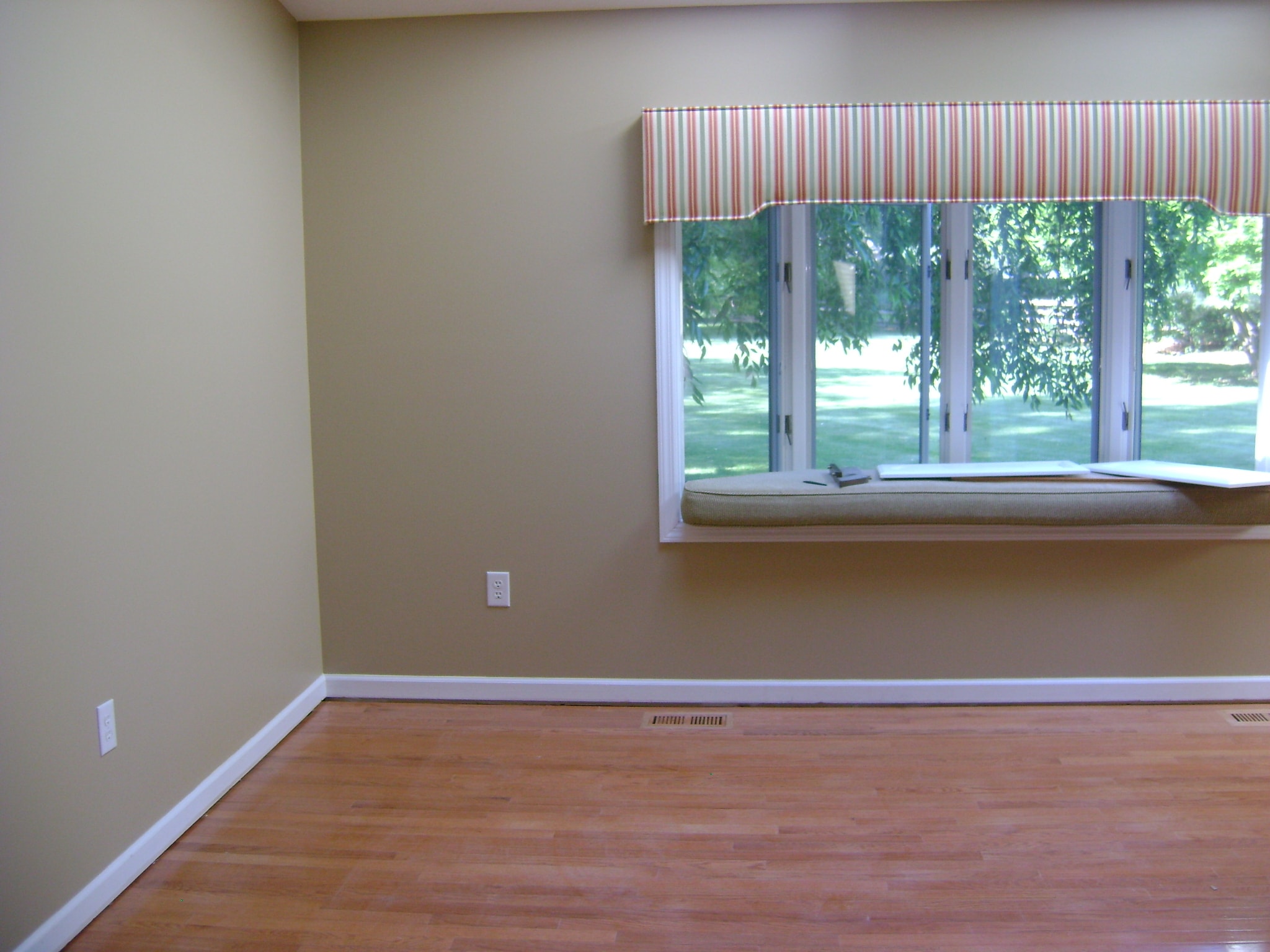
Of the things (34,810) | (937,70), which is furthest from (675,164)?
(34,810)

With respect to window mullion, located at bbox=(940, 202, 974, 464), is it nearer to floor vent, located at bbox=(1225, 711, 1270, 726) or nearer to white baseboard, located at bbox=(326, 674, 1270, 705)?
white baseboard, located at bbox=(326, 674, 1270, 705)

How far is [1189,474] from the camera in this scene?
303cm

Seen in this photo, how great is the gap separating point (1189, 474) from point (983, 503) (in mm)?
596

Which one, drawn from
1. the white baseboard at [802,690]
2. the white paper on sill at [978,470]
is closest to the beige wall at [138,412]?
the white baseboard at [802,690]

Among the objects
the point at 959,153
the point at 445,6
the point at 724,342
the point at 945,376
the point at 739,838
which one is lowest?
the point at 739,838

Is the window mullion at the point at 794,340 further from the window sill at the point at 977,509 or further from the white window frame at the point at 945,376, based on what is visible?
the window sill at the point at 977,509

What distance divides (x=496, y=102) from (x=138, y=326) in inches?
53.5

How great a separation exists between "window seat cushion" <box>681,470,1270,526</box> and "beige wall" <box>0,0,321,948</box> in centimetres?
132

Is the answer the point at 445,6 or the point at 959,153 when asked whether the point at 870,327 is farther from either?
the point at 445,6

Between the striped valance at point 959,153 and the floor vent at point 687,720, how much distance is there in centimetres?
152

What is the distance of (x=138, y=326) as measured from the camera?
234cm

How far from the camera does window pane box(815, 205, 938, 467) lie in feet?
10.9

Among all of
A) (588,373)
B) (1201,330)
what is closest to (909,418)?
(1201,330)

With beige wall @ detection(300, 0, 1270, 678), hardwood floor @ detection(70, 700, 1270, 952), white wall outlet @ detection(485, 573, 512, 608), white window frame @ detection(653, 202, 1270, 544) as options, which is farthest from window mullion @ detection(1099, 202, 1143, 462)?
white wall outlet @ detection(485, 573, 512, 608)
